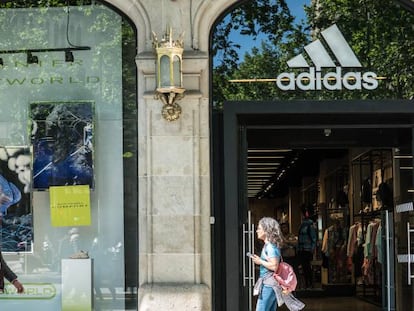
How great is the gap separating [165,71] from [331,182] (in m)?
13.2

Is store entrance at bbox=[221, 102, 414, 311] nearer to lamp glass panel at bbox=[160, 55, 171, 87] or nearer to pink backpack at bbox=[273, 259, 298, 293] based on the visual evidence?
pink backpack at bbox=[273, 259, 298, 293]

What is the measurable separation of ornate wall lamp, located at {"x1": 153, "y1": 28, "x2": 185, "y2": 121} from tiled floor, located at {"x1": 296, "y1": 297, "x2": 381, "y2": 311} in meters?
7.88

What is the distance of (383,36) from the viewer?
9.44 meters

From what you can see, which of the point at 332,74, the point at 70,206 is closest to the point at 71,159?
the point at 70,206

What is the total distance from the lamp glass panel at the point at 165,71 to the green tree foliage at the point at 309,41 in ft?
2.80

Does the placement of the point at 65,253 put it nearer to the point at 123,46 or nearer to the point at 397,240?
the point at 123,46

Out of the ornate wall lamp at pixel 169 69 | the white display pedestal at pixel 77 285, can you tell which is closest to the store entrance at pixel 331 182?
the ornate wall lamp at pixel 169 69

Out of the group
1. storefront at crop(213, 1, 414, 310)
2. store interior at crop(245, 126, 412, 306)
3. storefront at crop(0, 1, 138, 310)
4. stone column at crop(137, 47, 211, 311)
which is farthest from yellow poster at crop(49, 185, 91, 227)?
store interior at crop(245, 126, 412, 306)

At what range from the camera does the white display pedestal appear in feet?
30.1

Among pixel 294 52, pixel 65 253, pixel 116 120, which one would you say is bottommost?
pixel 65 253

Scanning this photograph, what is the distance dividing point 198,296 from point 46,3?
372 centimetres

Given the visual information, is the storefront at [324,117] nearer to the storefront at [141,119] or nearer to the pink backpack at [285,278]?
the storefront at [141,119]

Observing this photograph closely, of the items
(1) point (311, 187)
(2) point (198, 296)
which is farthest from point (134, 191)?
(1) point (311, 187)

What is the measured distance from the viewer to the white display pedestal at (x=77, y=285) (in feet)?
30.1
